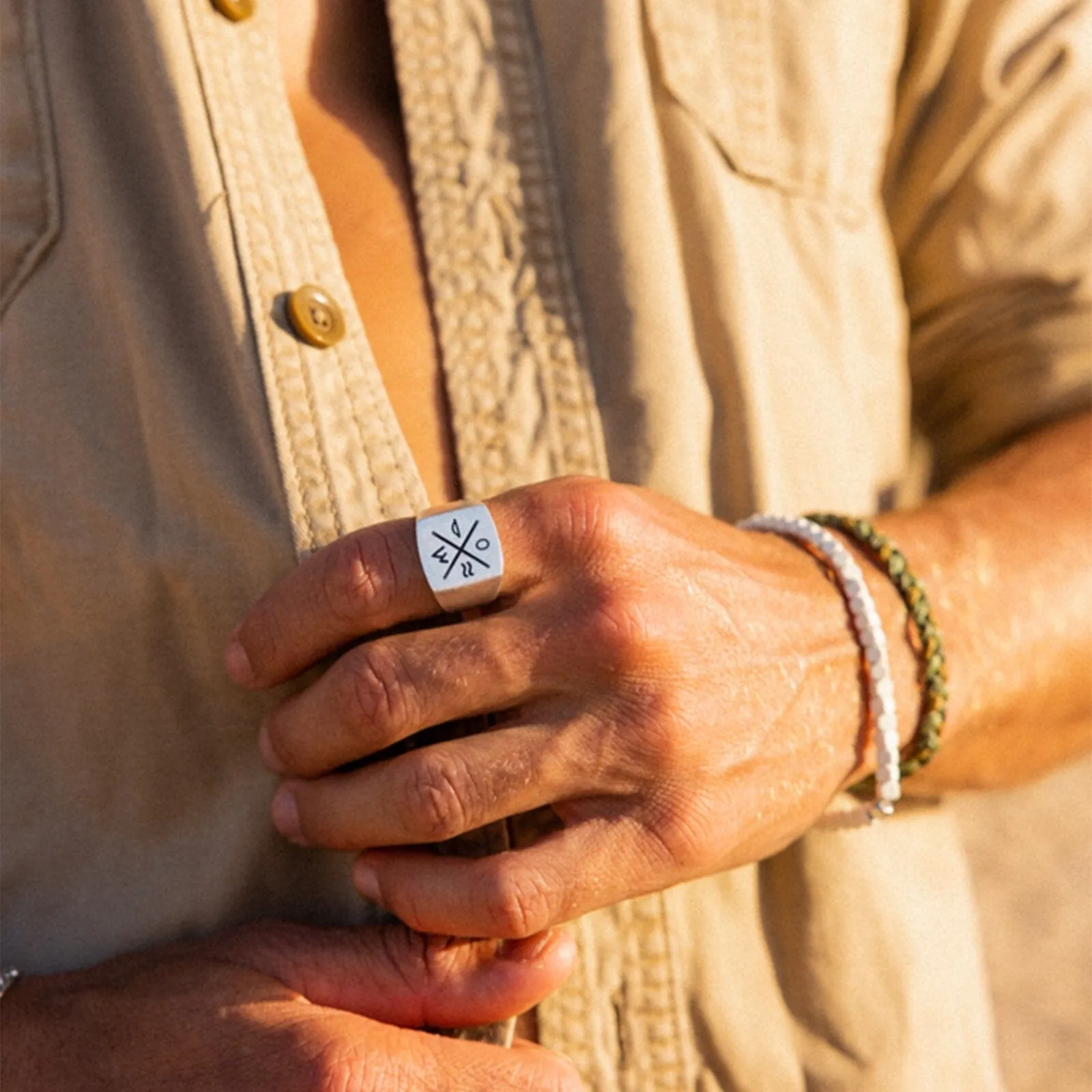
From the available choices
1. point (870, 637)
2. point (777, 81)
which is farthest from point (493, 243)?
point (870, 637)

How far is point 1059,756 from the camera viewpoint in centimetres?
107

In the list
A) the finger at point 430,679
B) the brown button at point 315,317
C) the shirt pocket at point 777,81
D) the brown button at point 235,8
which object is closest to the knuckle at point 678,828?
the finger at point 430,679

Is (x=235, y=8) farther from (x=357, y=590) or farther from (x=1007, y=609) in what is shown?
(x=1007, y=609)

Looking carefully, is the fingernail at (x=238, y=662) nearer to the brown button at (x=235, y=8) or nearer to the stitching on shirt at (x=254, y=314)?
the stitching on shirt at (x=254, y=314)

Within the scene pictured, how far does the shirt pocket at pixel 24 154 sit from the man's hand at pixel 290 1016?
0.45 metres

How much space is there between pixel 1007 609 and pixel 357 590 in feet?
1.66

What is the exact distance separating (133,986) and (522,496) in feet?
1.30

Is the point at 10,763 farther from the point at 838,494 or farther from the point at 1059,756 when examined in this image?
the point at 1059,756

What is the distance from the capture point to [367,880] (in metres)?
0.79

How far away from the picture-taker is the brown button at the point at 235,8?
33.8 inches

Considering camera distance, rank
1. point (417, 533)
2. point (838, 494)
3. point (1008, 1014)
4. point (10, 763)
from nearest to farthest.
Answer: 1. point (417, 533)
2. point (10, 763)
3. point (838, 494)
4. point (1008, 1014)

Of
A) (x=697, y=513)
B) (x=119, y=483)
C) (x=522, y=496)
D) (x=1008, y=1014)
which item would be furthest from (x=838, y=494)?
(x=1008, y=1014)

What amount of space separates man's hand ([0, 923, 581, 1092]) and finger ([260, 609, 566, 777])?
0.14m

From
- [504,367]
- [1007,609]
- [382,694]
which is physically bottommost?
[1007,609]
